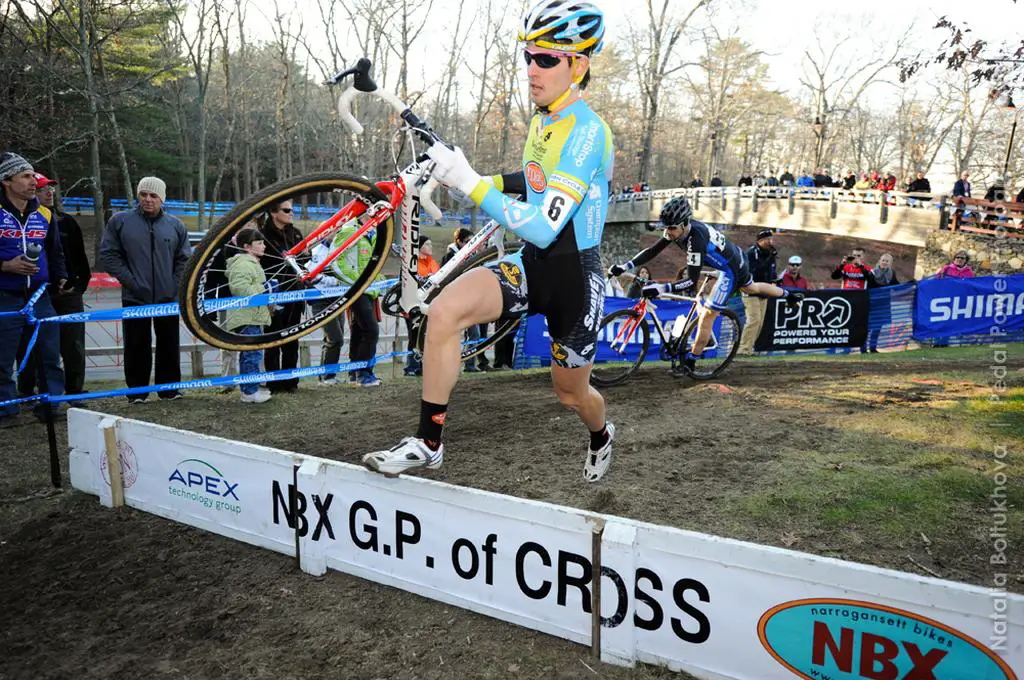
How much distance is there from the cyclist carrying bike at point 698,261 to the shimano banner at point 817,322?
3.78 meters

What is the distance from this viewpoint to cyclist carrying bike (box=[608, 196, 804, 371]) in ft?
26.3

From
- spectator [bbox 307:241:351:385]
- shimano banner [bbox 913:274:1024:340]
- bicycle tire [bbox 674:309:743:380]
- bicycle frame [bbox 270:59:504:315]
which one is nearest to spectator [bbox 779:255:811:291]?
shimano banner [bbox 913:274:1024:340]

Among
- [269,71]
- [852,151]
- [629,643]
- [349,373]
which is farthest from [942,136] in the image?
[629,643]

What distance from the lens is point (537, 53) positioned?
3.54 meters

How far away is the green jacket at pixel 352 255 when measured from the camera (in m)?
4.68

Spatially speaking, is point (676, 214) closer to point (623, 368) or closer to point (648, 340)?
point (648, 340)

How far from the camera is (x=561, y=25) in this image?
3.47m

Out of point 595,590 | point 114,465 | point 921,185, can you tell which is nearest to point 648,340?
point 595,590

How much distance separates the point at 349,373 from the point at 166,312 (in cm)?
335

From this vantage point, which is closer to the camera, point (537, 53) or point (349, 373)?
point (537, 53)

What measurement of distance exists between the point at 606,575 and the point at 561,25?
2.74m

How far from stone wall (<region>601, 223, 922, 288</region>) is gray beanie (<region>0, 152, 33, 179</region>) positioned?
33868 mm

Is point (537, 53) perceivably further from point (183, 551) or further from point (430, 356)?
point (183, 551)

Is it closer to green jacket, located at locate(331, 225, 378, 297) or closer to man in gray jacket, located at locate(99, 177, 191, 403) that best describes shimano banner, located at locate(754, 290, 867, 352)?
green jacket, located at locate(331, 225, 378, 297)
